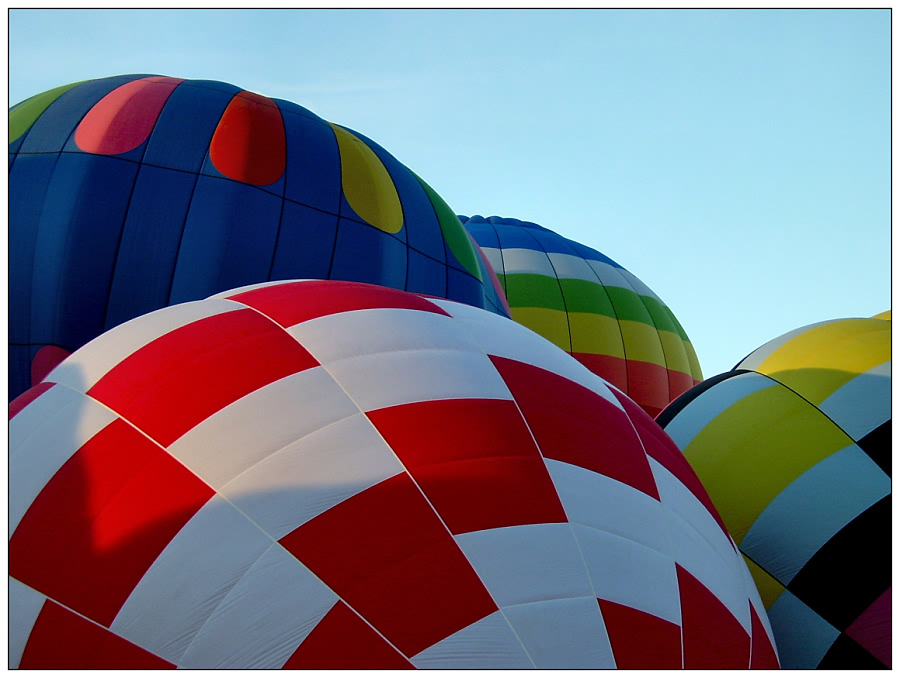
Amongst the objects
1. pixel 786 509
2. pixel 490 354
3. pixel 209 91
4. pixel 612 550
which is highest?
pixel 209 91

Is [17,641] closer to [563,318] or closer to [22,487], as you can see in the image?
[22,487]

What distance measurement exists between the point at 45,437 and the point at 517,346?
1487mm

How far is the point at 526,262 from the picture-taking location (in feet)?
34.3

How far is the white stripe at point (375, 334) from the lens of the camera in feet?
9.52

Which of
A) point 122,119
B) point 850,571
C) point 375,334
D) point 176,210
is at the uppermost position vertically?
point 122,119

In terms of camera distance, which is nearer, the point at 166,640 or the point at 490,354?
the point at 166,640

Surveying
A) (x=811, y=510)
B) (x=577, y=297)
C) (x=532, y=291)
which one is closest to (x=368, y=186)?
(x=811, y=510)

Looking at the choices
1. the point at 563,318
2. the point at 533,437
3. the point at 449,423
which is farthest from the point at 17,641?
the point at 563,318

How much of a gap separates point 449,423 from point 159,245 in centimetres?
288

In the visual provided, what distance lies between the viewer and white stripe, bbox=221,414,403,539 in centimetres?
243

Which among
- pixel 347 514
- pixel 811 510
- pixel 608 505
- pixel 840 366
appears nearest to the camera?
pixel 347 514

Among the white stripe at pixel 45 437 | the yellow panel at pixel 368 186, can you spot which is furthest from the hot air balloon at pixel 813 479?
the white stripe at pixel 45 437

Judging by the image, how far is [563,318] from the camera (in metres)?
9.86

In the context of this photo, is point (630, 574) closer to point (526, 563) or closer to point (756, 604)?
point (526, 563)
